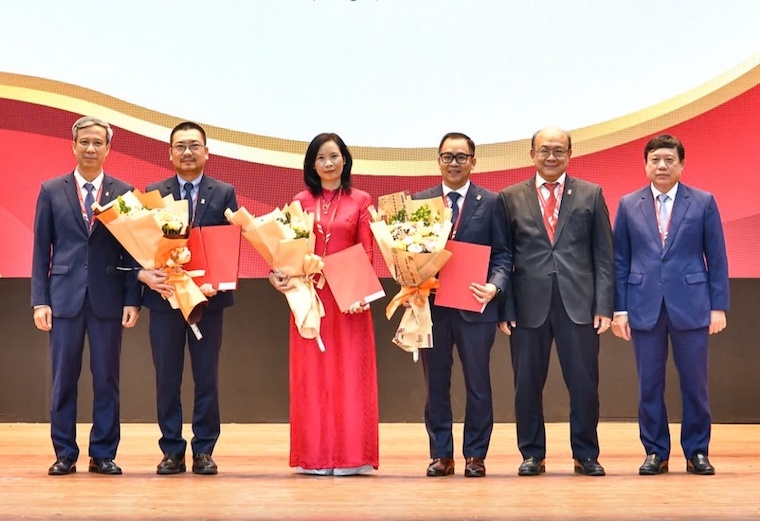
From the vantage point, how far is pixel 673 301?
379 centimetres

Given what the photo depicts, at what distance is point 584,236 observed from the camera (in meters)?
3.77

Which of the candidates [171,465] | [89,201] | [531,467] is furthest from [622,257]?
[89,201]

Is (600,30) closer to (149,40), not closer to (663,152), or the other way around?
(663,152)

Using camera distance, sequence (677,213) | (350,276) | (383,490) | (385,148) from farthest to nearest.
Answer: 1. (385,148)
2. (677,213)
3. (350,276)
4. (383,490)

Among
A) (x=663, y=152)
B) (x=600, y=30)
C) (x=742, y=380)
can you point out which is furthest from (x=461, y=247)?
(x=742, y=380)

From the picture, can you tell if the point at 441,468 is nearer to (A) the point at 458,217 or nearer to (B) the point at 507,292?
(B) the point at 507,292

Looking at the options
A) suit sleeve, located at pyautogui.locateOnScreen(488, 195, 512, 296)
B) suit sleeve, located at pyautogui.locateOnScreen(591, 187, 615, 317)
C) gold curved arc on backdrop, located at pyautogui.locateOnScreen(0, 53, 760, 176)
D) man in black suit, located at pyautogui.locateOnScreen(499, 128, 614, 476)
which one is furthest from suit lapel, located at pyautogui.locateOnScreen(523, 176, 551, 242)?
gold curved arc on backdrop, located at pyautogui.locateOnScreen(0, 53, 760, 176)

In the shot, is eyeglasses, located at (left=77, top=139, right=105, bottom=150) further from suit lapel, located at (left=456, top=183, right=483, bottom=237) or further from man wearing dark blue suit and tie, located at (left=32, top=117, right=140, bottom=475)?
suit lapel, located at (left=456, top=183, right=483, bottom=237)

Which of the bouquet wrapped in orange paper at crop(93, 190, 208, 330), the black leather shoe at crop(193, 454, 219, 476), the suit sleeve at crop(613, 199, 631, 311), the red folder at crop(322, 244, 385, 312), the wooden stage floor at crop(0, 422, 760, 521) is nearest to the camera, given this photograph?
the wooden stage floor at crop(0, 422, 760, 521)

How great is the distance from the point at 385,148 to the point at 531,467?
2.18m

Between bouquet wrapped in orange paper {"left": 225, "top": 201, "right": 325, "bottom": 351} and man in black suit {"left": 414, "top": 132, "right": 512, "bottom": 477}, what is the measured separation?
48 cm

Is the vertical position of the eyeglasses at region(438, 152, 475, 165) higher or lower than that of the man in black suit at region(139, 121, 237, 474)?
higher

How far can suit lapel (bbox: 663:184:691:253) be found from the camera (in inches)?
151

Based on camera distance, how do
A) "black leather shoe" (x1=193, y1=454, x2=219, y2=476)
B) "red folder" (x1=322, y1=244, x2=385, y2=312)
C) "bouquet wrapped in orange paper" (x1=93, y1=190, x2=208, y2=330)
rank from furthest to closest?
"black leather shoe" (x1=193, y1=454, x2=219, y2=476) < "red folder" (x1=322, y1=244, x2=385, y2=312) < "bouquet wrapped in orange paper" (x1=93, y1=190, x2=208, y2=330)
